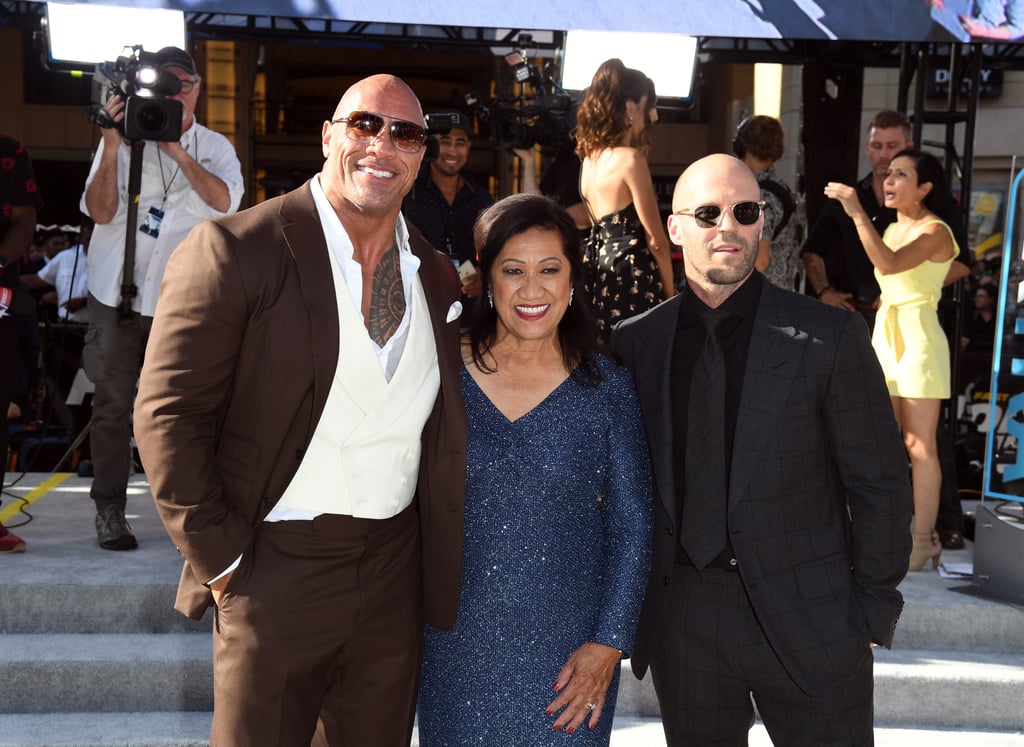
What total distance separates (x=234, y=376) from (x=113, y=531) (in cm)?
304

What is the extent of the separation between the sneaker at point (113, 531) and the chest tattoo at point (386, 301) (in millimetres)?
3002

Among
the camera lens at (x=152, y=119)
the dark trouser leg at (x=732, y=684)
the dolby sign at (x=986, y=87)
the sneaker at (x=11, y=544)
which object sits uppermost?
the dolby sign at (x=986, y=87)

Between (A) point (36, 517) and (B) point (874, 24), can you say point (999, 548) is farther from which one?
(A) point (36, 517)

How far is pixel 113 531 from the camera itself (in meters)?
5.19

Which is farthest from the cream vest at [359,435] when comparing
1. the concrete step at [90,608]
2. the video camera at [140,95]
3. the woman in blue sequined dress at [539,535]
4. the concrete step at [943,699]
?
the video camera at [140,95]

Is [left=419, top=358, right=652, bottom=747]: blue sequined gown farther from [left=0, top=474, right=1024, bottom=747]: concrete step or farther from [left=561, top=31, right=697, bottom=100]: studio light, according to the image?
[left=561, top=31, right=697, bottom=100]: studio light

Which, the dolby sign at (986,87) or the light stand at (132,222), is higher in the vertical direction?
the dolby sign at (986,87)

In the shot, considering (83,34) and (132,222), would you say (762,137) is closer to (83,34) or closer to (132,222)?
(132,222)

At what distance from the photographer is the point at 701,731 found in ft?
8.94

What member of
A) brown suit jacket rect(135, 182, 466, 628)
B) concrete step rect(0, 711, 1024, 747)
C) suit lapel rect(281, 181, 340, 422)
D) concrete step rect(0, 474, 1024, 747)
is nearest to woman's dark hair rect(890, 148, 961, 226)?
concrete step rect(0, 474, 1024, 747)

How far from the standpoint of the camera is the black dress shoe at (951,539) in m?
5.90

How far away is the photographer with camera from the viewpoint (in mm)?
5000

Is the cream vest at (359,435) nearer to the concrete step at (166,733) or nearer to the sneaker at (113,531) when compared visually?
the concrete step at (166,733)

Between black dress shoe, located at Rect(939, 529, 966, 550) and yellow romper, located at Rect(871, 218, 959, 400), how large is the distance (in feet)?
3.25
